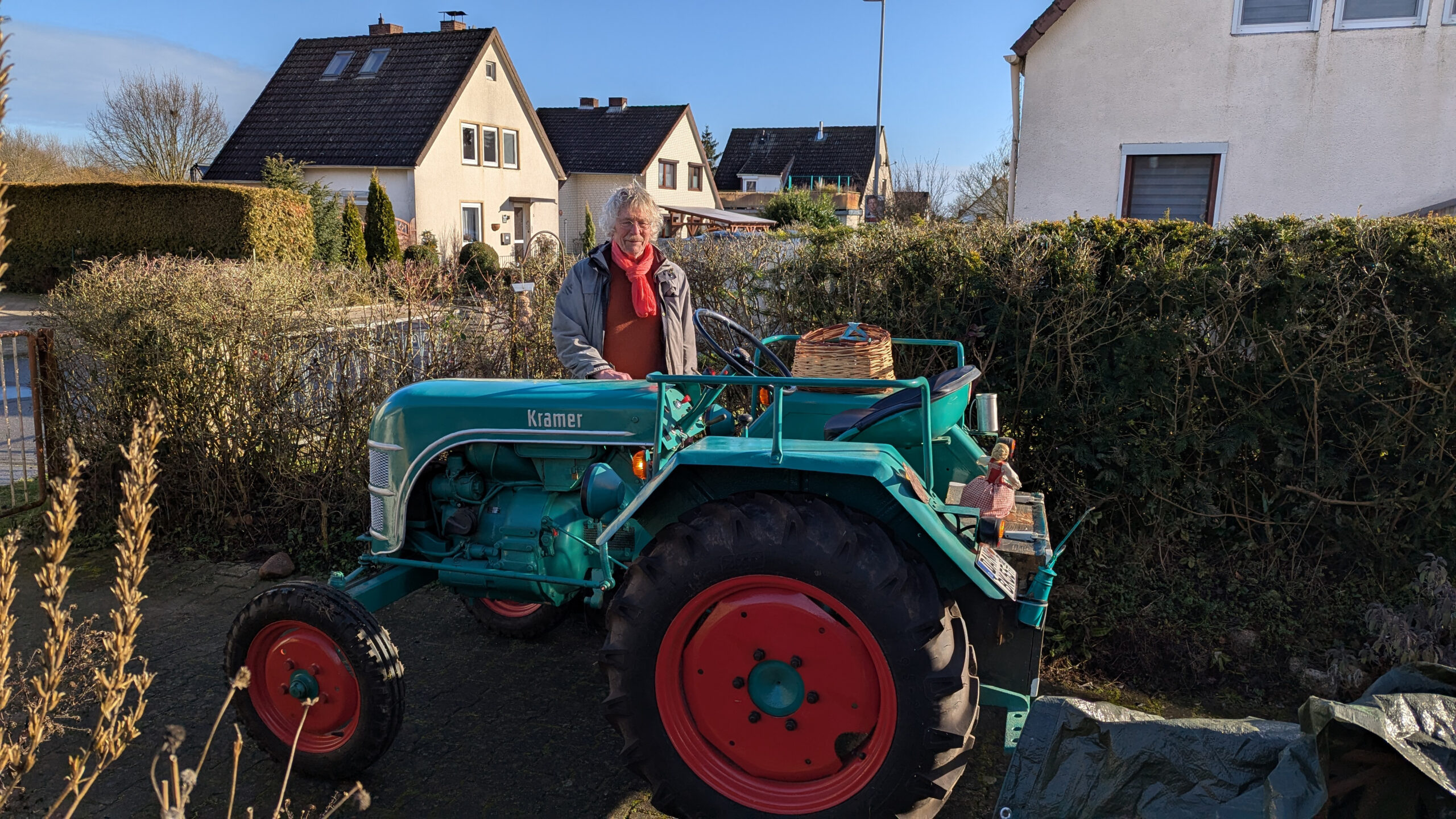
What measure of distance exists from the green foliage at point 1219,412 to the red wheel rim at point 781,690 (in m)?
1.72

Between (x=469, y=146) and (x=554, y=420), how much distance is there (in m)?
25.6

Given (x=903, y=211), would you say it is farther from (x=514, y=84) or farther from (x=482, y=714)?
(x=482, y=714)

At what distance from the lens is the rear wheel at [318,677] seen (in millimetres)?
2736

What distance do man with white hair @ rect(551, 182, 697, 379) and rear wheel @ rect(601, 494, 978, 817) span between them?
1230 mm

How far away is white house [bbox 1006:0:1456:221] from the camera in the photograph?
8453mm

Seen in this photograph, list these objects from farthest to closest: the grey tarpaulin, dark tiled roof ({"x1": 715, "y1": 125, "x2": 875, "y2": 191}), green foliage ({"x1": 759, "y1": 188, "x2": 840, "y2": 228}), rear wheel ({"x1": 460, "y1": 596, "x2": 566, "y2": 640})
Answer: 1. dark tiled roof ({"x1": 715, "y1": 125, "x2": 875, "y2": 191})
2. green foliage ({"x1": 759, "y1": 188, "x2": 840, "y2": 228})
3. rear wheel ({"x1": 460, "y1": 596, "x2": 566, "y2": 640})
4. the grey tarpaulin

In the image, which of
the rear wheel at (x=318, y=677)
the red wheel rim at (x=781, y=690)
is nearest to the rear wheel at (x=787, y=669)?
the red wheel rim at (x=781, y=690)

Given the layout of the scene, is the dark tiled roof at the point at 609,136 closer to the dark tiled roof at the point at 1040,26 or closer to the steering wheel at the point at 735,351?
the dark tiled roof at the point at 1040,26

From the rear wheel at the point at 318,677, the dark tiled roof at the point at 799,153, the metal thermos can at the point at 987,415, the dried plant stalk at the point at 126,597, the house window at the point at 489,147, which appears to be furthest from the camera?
the dark tiled roof at the point at 799,153

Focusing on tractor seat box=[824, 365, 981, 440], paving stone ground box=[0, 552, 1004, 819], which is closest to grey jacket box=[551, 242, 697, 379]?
tractor seat box=[824, 365, 981, 440]

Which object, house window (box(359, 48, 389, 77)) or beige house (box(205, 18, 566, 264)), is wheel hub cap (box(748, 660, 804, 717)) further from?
house window (box(359, 48, 389, 77))

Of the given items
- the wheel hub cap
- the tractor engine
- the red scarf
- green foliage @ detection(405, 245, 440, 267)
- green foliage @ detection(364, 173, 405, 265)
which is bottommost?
the wheel hub cap

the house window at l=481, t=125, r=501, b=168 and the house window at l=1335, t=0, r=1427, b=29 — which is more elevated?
the house window at l=481, t=125, r=501, b=168

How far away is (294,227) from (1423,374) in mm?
18794
